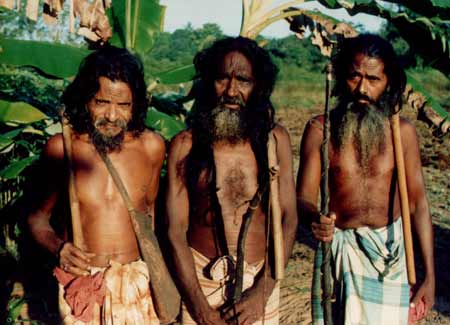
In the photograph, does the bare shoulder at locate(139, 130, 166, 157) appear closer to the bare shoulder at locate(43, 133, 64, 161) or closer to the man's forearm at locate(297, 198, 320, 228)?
the bare shoulder at locate(43, 133, 64, 161)

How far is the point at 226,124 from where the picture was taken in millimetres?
2988

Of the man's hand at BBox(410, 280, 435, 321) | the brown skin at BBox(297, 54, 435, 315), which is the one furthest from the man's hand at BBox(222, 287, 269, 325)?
the man's hand at BBox(410, 280, 435, 321)

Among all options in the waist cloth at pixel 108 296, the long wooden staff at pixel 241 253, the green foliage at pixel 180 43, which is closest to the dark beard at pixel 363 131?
the long wooden staff at pixel 241 253

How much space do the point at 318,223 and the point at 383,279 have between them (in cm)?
71

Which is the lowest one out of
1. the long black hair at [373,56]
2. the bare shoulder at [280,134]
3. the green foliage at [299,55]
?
the bare shoulder at [280,134]

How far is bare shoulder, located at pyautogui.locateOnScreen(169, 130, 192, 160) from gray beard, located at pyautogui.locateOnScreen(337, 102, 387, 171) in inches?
32.1

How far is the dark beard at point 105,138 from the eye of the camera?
2.99 metres

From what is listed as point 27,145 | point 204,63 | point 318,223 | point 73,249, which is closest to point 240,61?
point 204,63

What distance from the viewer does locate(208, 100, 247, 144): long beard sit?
299 centimetres

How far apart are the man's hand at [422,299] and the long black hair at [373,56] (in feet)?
3.20

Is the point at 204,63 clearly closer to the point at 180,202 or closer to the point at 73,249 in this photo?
the point at 180,202

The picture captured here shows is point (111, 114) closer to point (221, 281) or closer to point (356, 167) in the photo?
point (221, 281)

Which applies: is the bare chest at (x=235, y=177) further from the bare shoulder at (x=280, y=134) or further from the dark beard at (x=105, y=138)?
the dark beard at (x=105, y=138)

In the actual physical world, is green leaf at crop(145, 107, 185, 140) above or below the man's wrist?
above
